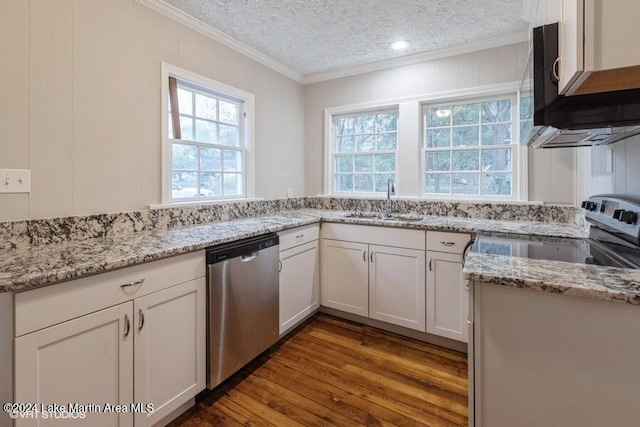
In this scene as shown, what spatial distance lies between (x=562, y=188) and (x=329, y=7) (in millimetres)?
2263

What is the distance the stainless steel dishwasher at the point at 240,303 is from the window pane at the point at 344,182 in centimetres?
149

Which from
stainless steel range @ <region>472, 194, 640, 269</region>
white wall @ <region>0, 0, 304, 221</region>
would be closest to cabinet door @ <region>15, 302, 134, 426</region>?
white wall @ <region>0, 0, 304, 221</region>

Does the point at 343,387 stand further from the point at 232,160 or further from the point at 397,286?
the point at 232,160

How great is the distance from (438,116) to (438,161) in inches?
17.1

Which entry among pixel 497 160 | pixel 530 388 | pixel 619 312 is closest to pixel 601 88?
pixel 619 312

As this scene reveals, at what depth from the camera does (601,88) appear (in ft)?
3.33

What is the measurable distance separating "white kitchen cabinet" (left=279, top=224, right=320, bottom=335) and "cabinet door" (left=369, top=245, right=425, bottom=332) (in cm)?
51

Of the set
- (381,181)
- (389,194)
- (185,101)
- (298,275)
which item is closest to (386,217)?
(389,194)

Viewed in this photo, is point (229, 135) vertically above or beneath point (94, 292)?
above

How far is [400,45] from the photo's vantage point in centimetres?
271

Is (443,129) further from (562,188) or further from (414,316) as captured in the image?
(414,316)

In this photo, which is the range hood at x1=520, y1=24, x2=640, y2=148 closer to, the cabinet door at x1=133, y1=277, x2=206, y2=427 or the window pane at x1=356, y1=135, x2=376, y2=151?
the cabinet door at x1=133, y1=277, x2=206, y2=427

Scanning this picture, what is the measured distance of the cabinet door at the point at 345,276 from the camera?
8.73 ft

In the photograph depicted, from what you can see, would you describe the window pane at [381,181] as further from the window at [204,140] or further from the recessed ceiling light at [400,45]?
the window at [204,140]
